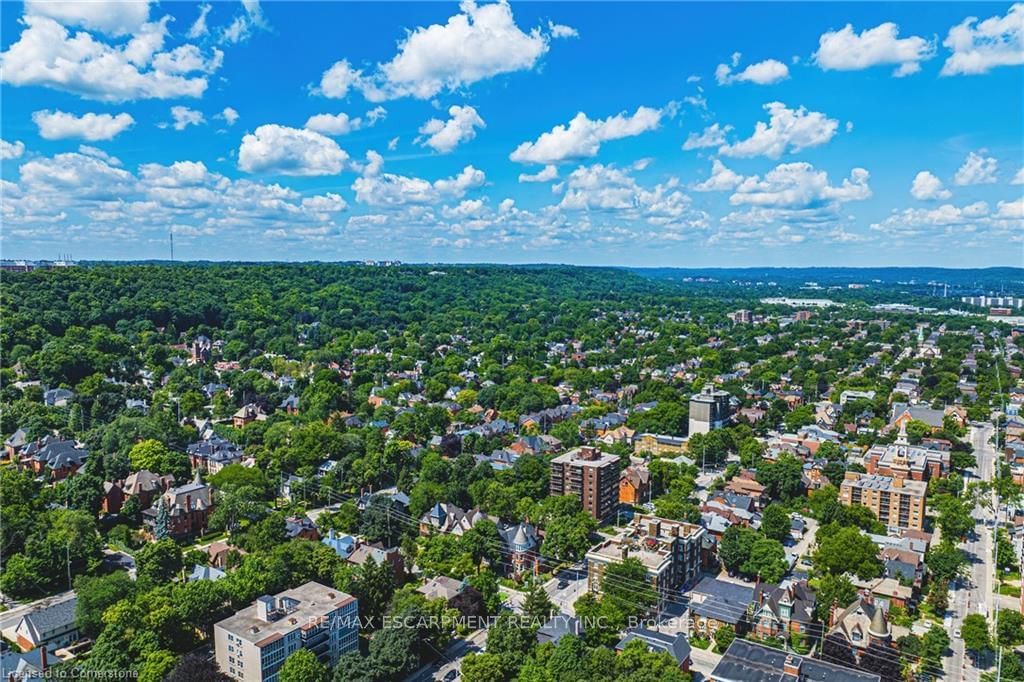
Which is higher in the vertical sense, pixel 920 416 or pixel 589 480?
pixel 589 480

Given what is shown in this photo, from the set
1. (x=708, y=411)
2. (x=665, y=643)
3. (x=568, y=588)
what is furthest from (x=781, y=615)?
(x=708, y=411)

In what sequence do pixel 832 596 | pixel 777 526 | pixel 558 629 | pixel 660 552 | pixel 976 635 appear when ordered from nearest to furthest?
pixel 558 629
pixel 976 635
pixel 832 596
pixel 660 552
pixel 777 526

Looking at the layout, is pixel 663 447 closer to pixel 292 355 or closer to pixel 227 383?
pixel 227 383

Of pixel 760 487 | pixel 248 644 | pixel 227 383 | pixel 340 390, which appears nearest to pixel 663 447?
pixel 760 487

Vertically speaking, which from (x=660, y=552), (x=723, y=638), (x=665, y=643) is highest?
(x=660, y=552)

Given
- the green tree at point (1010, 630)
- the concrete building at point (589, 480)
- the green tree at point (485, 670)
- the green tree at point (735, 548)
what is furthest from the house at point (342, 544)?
the green tree at point (1010, 630)

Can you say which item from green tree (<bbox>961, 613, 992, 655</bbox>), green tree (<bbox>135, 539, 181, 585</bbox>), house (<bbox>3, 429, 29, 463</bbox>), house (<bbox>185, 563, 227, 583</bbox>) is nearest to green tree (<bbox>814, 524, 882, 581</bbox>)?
green tree (<bbox>961, 613, 992, 655</bbox>)

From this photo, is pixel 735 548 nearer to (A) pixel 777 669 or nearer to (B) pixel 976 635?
(B) pixel 976 635

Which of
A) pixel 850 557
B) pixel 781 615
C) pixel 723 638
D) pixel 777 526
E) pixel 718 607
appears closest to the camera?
pixel 723 638

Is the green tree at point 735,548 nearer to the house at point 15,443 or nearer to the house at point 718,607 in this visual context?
the house at point 718,607
